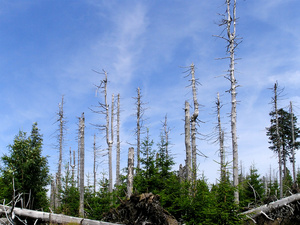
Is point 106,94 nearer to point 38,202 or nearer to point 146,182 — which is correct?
point 38,202

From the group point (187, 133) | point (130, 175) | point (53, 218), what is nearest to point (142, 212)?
point (53, 218)

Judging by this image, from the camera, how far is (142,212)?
10305mm

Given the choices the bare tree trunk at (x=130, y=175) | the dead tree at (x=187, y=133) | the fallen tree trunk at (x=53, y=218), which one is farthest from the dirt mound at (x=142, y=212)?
the dead tree at (x=187, y=133)

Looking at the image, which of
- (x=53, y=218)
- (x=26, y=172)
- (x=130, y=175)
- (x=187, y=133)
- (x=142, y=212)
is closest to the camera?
(x=142, y=212)

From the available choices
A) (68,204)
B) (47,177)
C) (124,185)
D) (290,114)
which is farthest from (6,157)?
(290,114)

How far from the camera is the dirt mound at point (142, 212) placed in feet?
33.2

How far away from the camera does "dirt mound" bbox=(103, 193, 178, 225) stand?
1011cm

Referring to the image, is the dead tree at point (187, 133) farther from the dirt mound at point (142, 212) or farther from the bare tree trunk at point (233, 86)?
the dirt mound at point (142, 212)

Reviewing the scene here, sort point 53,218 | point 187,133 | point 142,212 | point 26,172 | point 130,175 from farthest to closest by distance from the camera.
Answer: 1. point 187,133
2. point 26,172
3. point 130,175
4. point 53,218
5. point 142,212

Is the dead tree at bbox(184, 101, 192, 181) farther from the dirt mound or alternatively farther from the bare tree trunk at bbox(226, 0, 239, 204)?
the dirt mound

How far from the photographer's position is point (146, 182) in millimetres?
13883

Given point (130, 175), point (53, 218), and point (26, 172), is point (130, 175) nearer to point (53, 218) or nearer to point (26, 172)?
point (53, 218)

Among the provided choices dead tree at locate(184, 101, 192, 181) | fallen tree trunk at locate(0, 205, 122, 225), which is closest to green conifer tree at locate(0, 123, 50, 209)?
fallen tree trunk at locate(0, 205, 122, 225)

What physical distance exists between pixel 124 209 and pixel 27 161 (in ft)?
34.0
